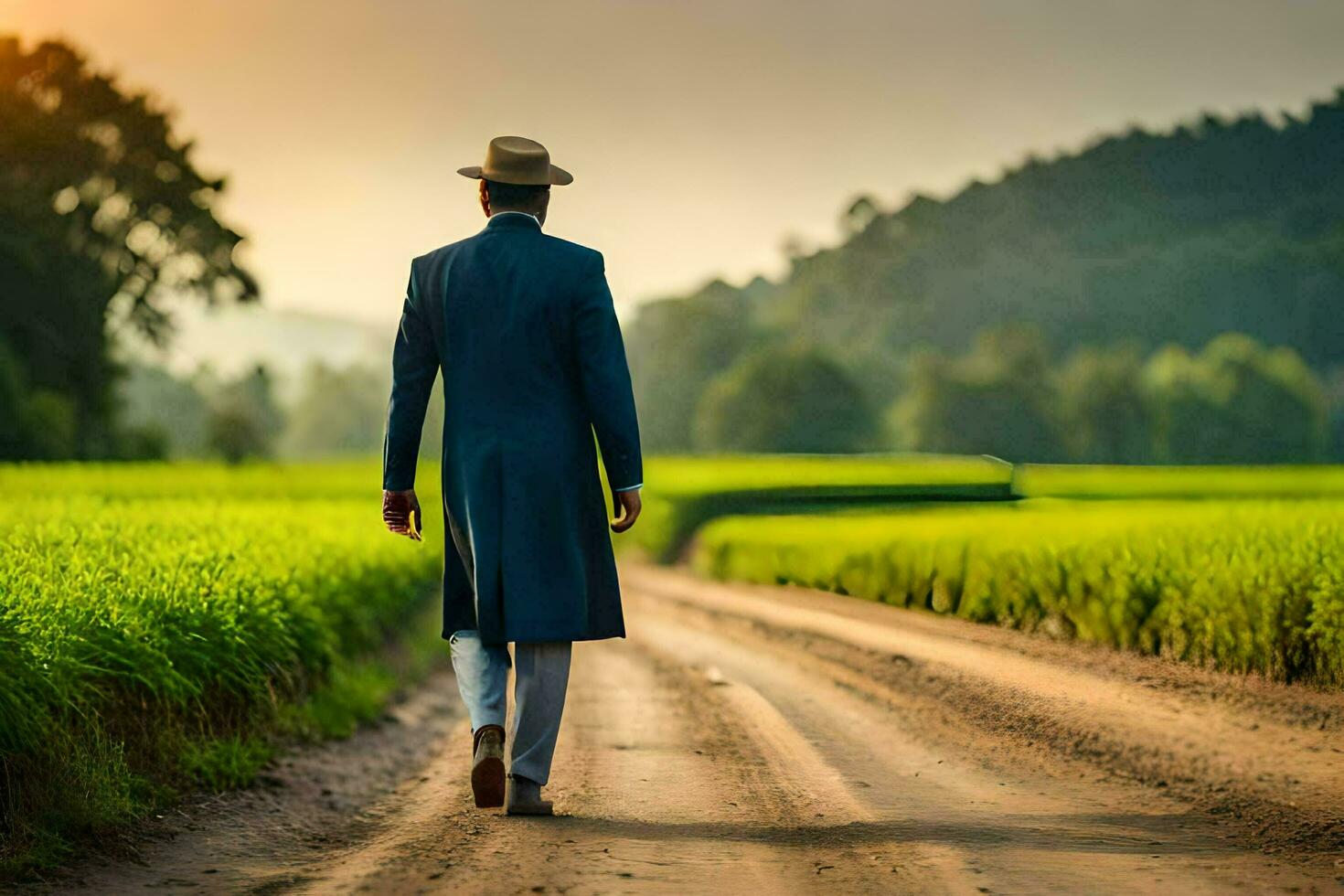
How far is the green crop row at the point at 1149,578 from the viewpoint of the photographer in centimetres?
672

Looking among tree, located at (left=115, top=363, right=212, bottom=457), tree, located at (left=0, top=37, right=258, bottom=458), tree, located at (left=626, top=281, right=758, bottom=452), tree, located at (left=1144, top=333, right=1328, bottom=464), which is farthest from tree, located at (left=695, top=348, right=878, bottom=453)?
tree, located at (left=115, top=363, right=212, bottom=457)

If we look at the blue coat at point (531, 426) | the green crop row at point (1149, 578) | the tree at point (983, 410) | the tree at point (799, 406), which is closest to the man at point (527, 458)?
the blue coat at point (531, 426)

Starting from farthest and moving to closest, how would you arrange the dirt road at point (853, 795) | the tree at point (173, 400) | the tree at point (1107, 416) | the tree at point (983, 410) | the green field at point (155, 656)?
the tree at point (173, 400) → the tree at point (983, 410) → the tree at point (1107, 416) → the green field at point (155, 656) → the dirt road at point (853, 795)

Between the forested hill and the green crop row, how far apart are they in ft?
221

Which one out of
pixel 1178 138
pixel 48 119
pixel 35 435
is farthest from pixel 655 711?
pixel 1178 138

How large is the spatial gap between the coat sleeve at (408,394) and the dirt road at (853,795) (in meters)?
1.26

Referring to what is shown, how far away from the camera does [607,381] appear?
4.70 m

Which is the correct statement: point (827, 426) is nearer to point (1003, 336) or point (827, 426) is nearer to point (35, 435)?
point (1003, 336)

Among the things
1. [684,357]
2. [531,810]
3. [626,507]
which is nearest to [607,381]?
[626,507]

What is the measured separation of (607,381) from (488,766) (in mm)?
1382

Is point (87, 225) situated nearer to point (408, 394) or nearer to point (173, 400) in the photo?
point (408, 394)

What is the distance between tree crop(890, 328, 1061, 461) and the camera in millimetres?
79250

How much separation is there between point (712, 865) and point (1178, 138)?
12487 centimetres

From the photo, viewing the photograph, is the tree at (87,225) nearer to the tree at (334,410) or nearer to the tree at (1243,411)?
the tree at (1243,411)
